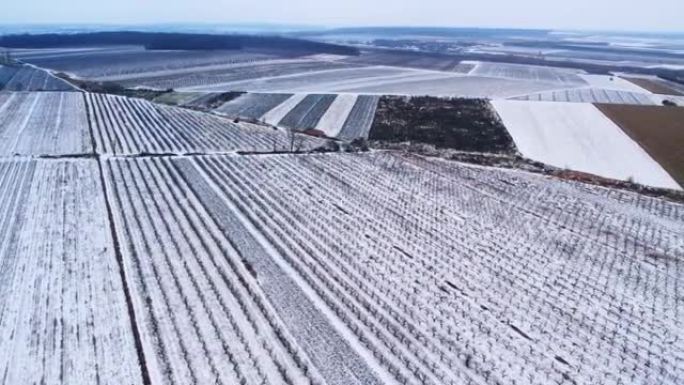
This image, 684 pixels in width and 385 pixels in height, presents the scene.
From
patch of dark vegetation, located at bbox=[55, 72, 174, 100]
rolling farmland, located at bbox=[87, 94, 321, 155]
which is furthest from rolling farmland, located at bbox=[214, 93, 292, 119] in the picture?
patch of dark vegetation, located at bbox=[55, 72, 174, 100]

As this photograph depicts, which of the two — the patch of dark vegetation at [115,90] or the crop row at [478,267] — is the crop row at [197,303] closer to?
the crop row at [478,267]

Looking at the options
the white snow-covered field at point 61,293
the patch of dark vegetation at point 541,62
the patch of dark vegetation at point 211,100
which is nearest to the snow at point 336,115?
the patch of dark vegetation at point 211,100

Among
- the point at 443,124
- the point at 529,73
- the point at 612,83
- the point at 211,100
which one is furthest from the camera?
the point at 529,73

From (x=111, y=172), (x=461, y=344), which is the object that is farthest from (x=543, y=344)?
(x=111, y=172)

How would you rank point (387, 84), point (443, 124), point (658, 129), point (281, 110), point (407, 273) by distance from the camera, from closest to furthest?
point (407, 273), point (658, 129), point (443, 124), point (281, 110), point (387, 84)

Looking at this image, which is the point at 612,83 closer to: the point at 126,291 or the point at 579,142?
the point at 579,142

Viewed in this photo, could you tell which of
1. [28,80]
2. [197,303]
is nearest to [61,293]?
[197,303]

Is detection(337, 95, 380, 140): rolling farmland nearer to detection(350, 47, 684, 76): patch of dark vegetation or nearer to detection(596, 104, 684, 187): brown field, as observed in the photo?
detection(596, 104, 684, 187): brown field

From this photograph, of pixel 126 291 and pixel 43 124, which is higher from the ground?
pixel 43 124
